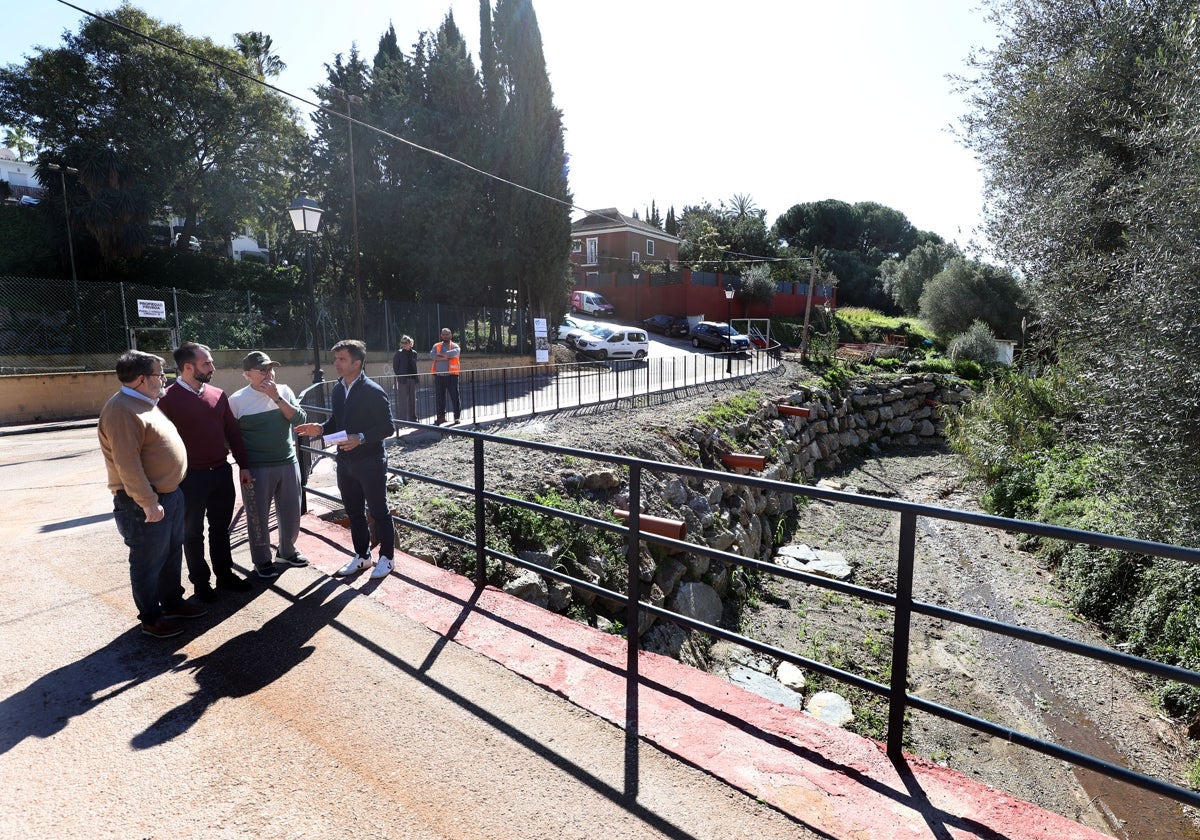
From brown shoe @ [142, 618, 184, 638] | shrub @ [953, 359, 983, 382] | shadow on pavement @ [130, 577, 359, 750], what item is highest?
brown shoe @ [142, 618, 184, 638]

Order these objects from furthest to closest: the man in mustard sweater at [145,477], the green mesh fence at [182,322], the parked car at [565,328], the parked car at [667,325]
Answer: the parked car at [667,325] < the parked car at [565,328] < the green mesh fence at [182,322] < the man in mustard sweater at [145,477]

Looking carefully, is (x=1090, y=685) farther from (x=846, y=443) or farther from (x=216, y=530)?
(x=846, y=443)

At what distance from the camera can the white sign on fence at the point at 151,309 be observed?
17.4 m

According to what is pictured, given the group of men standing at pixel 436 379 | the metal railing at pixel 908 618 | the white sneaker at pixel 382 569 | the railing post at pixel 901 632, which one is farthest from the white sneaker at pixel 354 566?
the group of men standing at pixel 436 379

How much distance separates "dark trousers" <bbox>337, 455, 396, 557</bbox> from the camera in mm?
4957

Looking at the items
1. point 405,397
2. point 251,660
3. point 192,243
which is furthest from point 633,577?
point 192,243

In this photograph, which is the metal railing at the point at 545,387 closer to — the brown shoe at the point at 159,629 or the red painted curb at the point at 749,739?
the brown shoe at the point at 159,629

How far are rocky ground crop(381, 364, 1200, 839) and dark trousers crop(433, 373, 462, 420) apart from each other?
38.5 inches

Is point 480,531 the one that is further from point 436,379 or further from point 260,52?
point 260,52

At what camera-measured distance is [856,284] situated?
198 ft

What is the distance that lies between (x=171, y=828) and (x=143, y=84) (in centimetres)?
3134

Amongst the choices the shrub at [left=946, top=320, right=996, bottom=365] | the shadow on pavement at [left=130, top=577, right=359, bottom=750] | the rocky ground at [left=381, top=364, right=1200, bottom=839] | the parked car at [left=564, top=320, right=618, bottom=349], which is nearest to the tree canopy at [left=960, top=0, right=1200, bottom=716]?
the rocky ground at [left=381, top=364, right=1200, bottom=839]

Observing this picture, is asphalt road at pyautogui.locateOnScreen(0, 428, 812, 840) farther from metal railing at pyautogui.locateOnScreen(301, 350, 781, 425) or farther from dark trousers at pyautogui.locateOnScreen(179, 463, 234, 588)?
metal railing at pyautogui.locateOnScreen(301, 350, 781, 425)

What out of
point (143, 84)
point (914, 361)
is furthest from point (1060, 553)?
point (143, 84)
